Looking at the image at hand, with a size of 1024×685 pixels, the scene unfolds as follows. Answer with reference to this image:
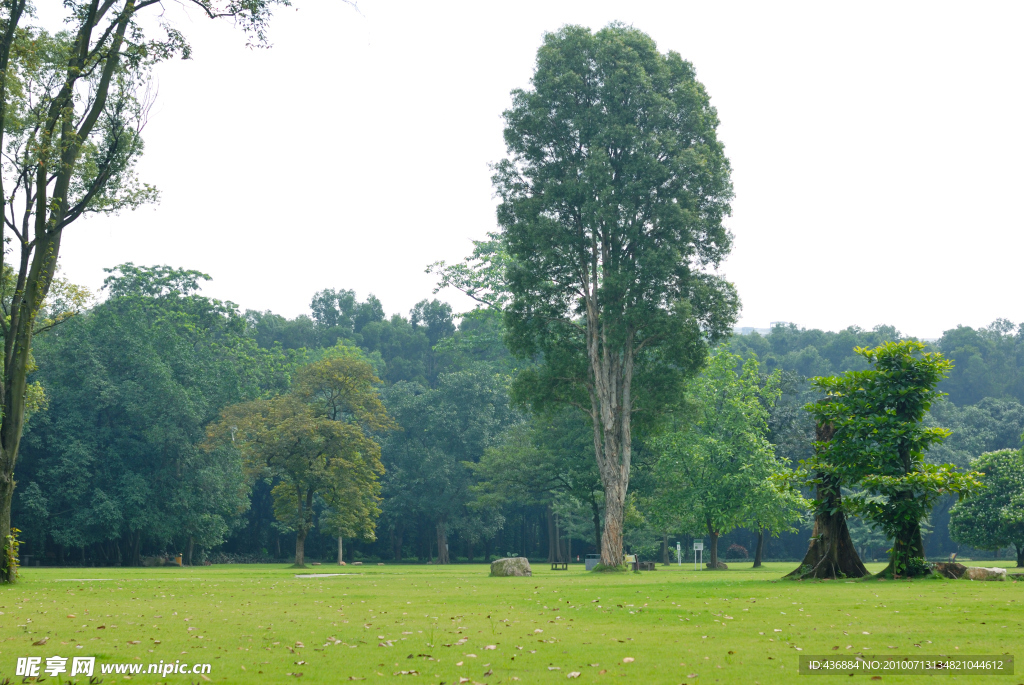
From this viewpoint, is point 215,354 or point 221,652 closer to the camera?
point 221,652

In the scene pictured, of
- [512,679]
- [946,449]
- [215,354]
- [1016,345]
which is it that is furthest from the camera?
[1016,345]

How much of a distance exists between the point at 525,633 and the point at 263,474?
142 ft

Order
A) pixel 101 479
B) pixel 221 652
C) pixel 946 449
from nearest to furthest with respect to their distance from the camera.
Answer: pixel 221 652 < pixel 101 479 < pixel 946 449

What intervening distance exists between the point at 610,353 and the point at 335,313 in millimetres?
78618

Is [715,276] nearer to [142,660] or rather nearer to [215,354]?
[142,660]

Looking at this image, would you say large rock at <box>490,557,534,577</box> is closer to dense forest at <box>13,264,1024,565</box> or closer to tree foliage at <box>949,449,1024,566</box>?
dense forest at <box>13,264,1024,565</box>

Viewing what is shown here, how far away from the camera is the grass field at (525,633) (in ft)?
25.7

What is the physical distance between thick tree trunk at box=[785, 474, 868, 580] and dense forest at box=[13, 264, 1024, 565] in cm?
1621

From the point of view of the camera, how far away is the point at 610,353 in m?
34.3

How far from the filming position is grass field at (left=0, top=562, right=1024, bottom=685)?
7.84 m

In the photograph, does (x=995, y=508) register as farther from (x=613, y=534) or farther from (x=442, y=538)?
(x=442, y=538)

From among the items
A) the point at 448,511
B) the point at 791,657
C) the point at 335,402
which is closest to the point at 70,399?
the point at 335,402

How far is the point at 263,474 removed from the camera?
166 ft

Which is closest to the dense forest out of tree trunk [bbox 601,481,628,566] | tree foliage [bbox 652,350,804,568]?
tree foliage [bbox 652,350,804,568]
